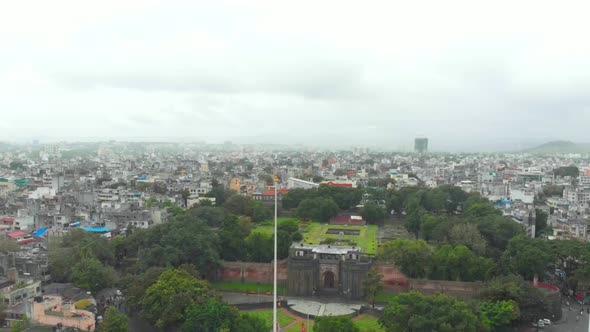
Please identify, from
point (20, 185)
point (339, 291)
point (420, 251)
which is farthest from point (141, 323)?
point (20, 185)

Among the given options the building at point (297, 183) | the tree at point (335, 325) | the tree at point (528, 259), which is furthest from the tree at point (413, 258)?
the building at point (297, 183)

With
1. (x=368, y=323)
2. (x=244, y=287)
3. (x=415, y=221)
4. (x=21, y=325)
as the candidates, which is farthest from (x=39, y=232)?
(x=415, y=221)

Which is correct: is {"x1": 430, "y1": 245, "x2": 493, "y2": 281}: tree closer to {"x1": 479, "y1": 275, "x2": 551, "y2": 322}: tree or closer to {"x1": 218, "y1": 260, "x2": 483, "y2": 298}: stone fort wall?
{"x1": 218, "y1": 260, "x2": 483, "y2": 298}: stone fort wall

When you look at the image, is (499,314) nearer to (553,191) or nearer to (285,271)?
(285,271)

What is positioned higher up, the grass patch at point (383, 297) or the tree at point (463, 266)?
the tree at point (463, 266)

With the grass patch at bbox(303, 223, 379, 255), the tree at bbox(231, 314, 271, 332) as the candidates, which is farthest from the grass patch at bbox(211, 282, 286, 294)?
the grass patch at bbox(303, 223, 379, 255)

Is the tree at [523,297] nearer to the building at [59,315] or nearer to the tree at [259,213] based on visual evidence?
the building at [59,315]
